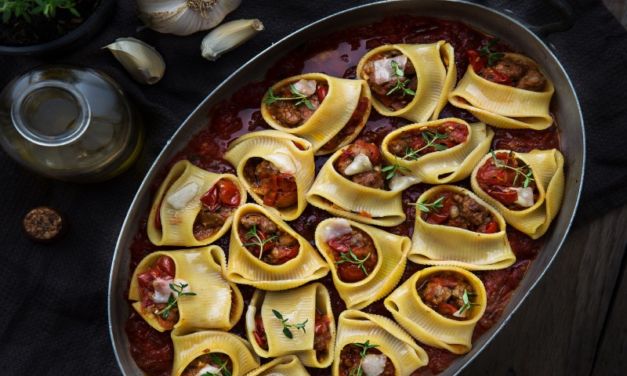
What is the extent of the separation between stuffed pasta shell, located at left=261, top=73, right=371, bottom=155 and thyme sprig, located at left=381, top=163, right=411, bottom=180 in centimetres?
23

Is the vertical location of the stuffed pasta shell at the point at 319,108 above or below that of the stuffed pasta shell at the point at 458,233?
above

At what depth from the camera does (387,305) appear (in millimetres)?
3617

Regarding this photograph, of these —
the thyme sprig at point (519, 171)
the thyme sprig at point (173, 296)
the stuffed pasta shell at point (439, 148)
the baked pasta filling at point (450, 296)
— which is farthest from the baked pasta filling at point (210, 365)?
the thyme sprig at point (519, 171)

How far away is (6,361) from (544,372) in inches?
108

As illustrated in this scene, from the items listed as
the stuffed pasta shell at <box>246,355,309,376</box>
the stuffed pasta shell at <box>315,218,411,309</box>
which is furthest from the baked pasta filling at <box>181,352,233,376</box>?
the stuffed pasta shell at <box>315,218,411,309</box>

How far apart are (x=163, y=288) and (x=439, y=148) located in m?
1.42

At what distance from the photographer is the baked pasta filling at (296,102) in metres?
3.68

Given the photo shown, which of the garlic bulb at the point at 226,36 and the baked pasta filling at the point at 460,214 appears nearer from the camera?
the baked pasta filling at the point at 460,214

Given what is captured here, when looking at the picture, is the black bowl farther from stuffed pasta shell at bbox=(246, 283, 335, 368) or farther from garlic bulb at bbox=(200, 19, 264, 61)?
stuffed pasta shell at bbox=(246, 283, 335, 368)

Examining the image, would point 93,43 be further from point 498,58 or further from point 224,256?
point 498,58

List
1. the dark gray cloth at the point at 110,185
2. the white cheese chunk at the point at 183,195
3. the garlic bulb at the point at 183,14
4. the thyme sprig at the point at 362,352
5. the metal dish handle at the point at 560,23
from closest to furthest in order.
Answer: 1. the metal dish handle at the point at 560,23
2. the thyme sprig at the point at 362,352
3. the white cheese chunk at the point at 183,195
4. the garlic bulb at the point at 183,14
5. the dark gray cloth at the point at 110,185

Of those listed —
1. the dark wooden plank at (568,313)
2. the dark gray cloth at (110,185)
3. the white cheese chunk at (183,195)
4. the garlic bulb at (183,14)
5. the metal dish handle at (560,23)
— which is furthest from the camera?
the dark wooden plank at (568,313)

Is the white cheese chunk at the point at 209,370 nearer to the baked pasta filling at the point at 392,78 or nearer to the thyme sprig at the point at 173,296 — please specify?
the thyme sprig at the point at 173,296

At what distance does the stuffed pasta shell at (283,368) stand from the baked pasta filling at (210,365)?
0.37 feet
